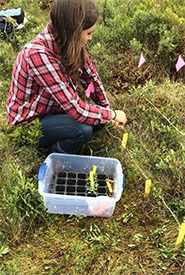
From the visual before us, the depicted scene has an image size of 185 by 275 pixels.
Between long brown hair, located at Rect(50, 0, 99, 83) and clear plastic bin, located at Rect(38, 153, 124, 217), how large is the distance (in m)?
0.83

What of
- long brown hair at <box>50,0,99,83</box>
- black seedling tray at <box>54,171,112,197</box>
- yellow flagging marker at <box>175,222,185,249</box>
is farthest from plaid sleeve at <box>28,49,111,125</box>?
yellow flagging marker at <box>175,222,185,249</box>

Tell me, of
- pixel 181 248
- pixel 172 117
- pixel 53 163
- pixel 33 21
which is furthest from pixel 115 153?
pixel 33 21

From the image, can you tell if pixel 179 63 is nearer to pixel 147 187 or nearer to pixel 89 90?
pixel 89 90

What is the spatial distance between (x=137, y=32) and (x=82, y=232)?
8.41 feet

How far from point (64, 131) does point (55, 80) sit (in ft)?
1.65

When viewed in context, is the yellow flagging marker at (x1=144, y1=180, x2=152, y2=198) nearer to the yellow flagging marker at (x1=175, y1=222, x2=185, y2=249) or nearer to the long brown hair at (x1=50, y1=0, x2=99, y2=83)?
the yellow flagging marker at (x1=175, y1=222, x2=185, y2=249)

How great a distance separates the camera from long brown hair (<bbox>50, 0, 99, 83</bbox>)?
5.30 feet

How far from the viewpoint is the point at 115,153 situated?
2395 millimetres

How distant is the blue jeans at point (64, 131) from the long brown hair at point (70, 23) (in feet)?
1.58

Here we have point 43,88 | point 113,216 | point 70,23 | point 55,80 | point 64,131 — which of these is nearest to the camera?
point 70,23

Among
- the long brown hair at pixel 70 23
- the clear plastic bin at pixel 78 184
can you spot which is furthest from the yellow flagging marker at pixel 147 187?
the long brown hair at pixel 70 23

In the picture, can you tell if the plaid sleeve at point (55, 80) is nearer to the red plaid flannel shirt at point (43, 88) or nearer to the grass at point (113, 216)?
the red plaid flannel shirt at point (43, 88)

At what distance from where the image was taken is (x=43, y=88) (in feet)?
6.40

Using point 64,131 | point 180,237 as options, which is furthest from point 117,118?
point 180,237
